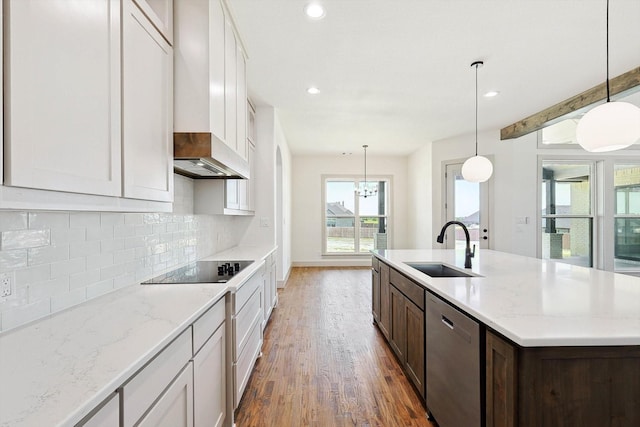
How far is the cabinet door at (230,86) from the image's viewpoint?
81.0 inches

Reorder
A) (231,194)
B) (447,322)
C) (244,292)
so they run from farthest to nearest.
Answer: (231,194), (244,292), (447,322)

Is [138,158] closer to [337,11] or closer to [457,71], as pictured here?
[337,11]

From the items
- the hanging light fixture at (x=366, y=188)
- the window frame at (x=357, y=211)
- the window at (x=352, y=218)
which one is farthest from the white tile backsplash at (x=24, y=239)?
the hanging light fixture at (x=366, y=188)

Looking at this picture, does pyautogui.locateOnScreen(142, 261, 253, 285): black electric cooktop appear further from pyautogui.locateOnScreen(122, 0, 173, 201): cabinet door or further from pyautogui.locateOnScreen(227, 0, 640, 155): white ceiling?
pyautogui.locateOnScreen(227, 0, 640, 155): white ceiling

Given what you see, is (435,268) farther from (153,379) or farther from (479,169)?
(153,379)

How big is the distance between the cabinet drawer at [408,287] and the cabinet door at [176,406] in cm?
138

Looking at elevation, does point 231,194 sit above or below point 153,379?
above

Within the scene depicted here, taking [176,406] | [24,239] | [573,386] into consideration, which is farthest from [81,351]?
[573,386]

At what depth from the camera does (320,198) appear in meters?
7.35

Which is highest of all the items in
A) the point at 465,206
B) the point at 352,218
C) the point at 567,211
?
the point at 465,206

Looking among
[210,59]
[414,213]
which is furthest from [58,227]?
[414,213]

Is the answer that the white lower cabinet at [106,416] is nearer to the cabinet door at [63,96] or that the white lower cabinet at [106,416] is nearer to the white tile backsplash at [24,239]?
the cabinet door at [63,96]

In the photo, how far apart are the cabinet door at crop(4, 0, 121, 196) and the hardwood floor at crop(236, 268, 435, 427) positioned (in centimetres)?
172

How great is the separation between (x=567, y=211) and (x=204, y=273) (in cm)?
610
